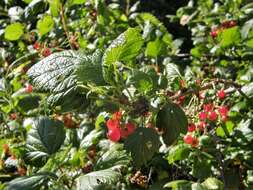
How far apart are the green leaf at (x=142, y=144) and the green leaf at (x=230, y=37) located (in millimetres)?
1093

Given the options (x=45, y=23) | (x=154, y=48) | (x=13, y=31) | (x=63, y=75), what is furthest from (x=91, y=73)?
(x=13, y=31)

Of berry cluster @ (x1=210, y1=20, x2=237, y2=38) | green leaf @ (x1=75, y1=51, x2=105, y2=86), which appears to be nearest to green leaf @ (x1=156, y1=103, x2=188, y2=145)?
green leaf @ (x1=75, y1=51, x2=105, y2=86)

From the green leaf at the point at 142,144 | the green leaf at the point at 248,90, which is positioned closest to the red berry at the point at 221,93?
the green leaf at the point at 248,90

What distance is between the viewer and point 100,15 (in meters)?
2.52

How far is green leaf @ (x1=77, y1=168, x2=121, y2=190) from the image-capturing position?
140 cm

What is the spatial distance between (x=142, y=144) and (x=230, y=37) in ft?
3.79

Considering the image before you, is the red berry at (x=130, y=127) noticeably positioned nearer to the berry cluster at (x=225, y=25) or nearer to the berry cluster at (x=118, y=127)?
the berry cluster at (x=118, y=127)

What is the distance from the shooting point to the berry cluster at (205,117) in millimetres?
1733

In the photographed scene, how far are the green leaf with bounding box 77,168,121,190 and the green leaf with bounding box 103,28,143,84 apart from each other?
268 millimetres

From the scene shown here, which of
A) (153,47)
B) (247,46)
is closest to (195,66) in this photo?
(247,46)

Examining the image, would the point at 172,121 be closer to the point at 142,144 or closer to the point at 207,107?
the point at 142,144

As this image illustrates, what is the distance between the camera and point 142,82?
144 centimetres

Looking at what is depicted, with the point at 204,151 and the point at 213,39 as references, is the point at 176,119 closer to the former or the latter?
the point at 204,151

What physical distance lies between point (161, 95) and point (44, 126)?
0.55 meters
